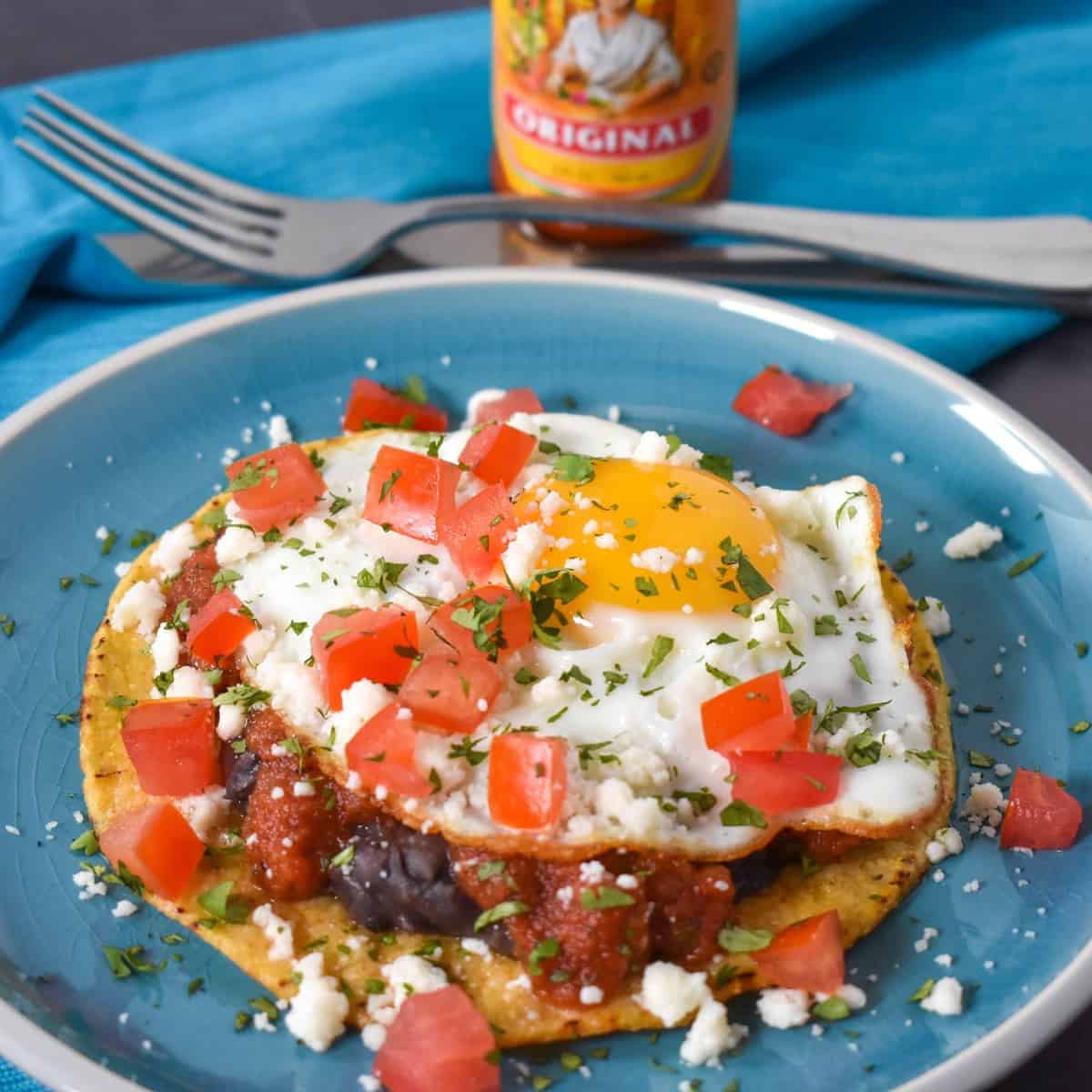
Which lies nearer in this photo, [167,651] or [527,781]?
[527,781]

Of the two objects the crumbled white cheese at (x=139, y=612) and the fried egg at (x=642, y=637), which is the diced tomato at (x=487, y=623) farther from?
the crumbled white cheese at (x=139, y=612)

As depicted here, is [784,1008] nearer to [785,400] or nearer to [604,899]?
[604,899]

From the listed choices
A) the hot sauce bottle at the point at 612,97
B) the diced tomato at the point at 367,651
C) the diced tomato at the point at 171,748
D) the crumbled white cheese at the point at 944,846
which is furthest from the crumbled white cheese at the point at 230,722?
the hot sauce bottle at the point at 612,97

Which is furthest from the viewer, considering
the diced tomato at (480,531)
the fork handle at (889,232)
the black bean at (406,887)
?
the fork handle at (889,232)

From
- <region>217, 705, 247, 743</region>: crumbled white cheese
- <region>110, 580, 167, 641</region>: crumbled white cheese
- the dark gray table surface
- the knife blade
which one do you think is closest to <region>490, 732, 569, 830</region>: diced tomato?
<region>217, 705, 247, 743</region>: crumbled white cheese

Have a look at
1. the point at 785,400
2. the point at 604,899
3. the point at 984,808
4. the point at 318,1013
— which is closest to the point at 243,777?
the point at 318,1013

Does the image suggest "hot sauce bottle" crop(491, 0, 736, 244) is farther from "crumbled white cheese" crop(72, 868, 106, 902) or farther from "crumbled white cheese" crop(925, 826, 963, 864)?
"crumbled white cheese" crop(72, 868, 106, 902)
